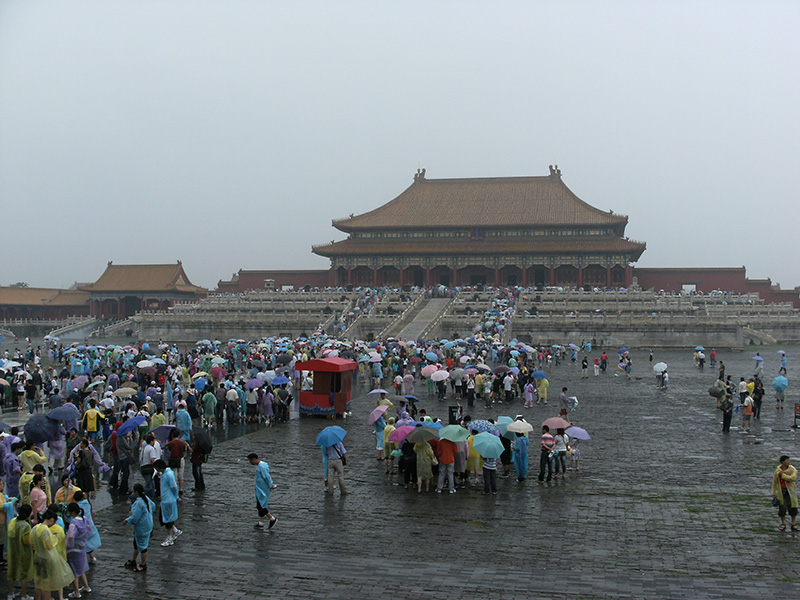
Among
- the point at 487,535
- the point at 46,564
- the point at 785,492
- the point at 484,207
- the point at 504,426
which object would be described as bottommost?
the point at 487,535

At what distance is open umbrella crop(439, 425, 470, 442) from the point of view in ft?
40.1

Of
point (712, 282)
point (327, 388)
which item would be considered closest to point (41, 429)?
point (327, 388)

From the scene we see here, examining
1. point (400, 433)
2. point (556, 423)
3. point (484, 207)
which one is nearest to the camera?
point (400, 433)

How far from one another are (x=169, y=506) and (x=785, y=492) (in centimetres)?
815

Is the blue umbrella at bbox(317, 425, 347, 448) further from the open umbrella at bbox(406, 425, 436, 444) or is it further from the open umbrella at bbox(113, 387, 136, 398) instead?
the open umbrella at bbox(113, 387, 136, 398)

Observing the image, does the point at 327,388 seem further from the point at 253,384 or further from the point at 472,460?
the point at 472,460

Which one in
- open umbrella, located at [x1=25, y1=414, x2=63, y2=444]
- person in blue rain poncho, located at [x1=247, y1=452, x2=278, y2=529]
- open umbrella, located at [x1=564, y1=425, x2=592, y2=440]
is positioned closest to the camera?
person in blue rain poncho, located at [x1=247, y1=452, x2=278, y2=529]

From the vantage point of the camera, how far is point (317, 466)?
1448 cm

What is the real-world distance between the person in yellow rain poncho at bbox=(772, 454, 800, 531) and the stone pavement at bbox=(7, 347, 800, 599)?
1.03 ft

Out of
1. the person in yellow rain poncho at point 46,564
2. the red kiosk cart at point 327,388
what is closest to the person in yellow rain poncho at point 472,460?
the person in yellow rain poncho at point 46,564

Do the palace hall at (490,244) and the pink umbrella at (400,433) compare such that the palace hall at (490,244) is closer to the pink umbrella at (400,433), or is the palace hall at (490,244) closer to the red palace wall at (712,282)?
the red palace wall at (712,282)

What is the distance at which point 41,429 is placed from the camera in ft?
40.6

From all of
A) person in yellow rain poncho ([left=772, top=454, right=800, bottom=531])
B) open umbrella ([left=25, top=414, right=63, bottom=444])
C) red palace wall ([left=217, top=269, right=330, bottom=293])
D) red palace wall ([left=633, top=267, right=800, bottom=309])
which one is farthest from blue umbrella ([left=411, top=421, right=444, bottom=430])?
red palace wall ([left=217, top=269, right=330, bottom=293])

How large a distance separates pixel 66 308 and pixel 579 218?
→ 44.9 m
